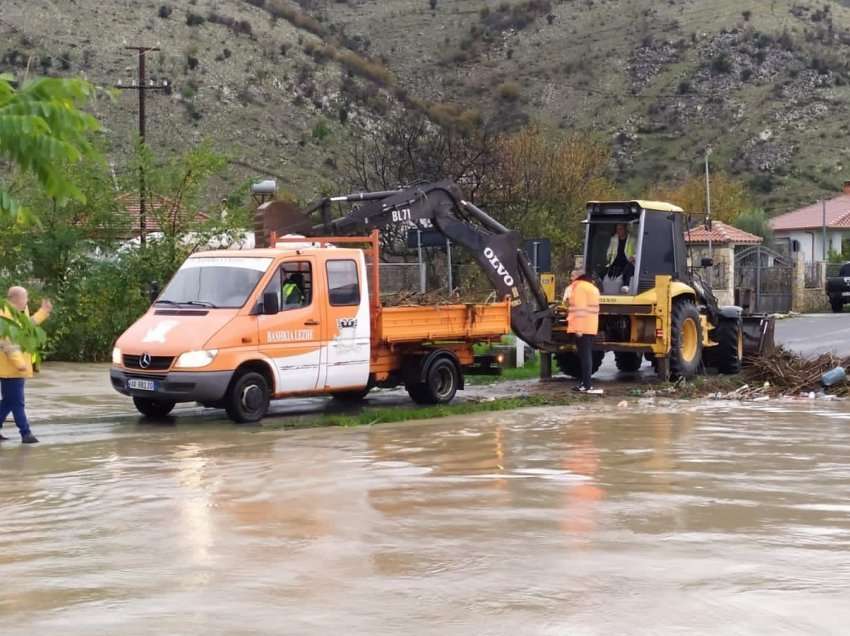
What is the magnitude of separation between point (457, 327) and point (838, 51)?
239 ft

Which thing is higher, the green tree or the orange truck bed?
the green tree

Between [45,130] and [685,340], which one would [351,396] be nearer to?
[685,340]

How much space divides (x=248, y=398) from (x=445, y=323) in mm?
3376

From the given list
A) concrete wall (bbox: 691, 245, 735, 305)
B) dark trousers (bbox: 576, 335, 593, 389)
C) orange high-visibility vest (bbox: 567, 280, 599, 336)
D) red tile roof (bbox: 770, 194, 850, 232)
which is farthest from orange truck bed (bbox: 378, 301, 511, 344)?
red tile roof (bbox: 770, 194, 850, 232)

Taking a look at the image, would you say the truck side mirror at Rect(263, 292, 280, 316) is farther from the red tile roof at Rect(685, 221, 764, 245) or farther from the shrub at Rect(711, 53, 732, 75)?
the shrub at Rect(711, 53, 732, 75)

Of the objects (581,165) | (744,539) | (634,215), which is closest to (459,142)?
(581,165)

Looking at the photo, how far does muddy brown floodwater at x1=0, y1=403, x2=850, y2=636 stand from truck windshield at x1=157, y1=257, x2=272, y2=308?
1913 mm

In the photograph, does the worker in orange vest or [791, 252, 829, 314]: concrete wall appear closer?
the worker in orange vest

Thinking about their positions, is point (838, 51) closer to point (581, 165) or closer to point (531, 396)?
point (581, 165)

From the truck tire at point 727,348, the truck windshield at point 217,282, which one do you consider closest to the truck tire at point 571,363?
the truck tire at point 727,348

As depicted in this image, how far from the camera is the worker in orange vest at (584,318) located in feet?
63.1

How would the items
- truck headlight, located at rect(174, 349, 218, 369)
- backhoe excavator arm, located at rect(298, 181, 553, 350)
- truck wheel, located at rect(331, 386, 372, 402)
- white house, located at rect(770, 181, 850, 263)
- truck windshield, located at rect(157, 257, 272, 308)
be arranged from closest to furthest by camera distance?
truck headlight, located at rect(174, 349, 218, 369) → truck windshield, located at rect(157, 257, 272, 308) → backhoe excavator arm, located at rect(298, 181, 553, 350) → truck wheel, located at rect(331, 386, 372, 402) → white house, located at rect(770, 181, 850, 263)

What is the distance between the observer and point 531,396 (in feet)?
62.4

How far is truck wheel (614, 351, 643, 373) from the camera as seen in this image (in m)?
23.0
